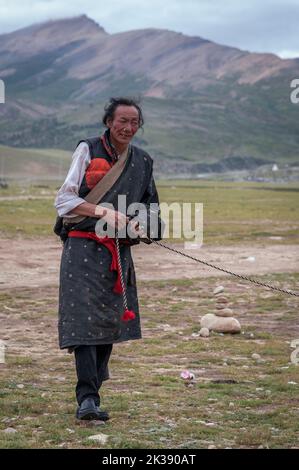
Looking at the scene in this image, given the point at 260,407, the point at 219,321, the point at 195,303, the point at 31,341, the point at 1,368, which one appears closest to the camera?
the point at 260,407

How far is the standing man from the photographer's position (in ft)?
20.3

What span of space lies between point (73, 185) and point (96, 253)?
19.9 inches

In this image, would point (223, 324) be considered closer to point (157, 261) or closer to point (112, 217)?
point (112, 217)

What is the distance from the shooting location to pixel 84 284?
6.24 m

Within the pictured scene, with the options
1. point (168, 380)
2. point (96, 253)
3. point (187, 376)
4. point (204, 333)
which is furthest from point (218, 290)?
point (96, 253)

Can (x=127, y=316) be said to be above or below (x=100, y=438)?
above

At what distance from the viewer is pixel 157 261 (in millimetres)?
20141

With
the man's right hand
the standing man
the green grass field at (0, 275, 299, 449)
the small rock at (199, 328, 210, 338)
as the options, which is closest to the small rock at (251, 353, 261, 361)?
the green grass field at (0, 275, 299, 449)

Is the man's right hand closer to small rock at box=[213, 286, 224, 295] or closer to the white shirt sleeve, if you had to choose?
the white shirt sleeve

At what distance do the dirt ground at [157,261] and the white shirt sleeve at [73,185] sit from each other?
9041 mm

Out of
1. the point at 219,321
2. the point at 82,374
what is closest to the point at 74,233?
the point at 82,374

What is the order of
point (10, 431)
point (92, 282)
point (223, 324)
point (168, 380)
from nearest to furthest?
point (10, 431)
point (92, 282)
point (168, 380)
point (223, 324)
